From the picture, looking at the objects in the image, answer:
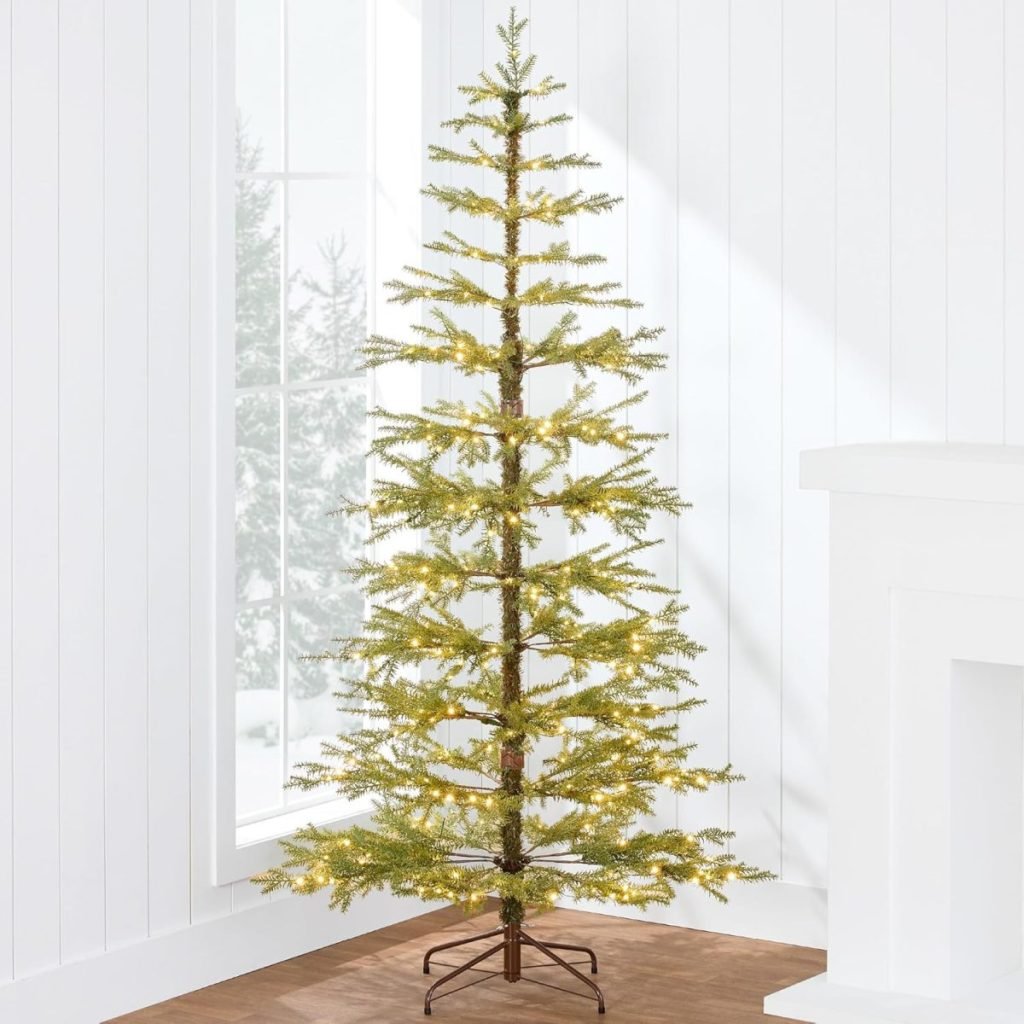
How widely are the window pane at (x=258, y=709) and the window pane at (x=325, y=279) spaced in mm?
630

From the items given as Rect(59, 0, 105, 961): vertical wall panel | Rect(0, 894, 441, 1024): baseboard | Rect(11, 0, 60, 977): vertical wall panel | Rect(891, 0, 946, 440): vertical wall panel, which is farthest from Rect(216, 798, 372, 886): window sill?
Rect(891, 0, 946, 440): vertical wall panel

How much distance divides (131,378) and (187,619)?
0.54 metres

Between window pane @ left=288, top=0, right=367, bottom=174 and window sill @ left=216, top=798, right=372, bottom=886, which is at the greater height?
window pane @ left=288, top=0, right=367, bottom=174

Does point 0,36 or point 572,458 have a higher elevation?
point 0,36

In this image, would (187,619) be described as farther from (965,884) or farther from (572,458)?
(965,884)

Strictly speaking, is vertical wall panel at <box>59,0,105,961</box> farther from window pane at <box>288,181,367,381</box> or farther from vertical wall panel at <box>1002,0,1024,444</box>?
vertical wall panel at <box>1002,0,1024,444</box>

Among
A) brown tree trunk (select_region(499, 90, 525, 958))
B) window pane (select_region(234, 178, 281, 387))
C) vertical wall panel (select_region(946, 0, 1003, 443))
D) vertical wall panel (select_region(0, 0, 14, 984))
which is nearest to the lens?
vertical wall panel (select_region(0, 0, 14, 984))

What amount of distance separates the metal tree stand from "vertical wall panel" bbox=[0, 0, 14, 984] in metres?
0.91

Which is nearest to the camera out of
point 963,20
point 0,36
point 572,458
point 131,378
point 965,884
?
point 965,884

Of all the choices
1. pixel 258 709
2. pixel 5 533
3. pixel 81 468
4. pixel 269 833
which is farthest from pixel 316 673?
pixel 5 533

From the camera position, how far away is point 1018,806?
1.70 meters

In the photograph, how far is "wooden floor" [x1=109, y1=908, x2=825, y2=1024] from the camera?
355cm

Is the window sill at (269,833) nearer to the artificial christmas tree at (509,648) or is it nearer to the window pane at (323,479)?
the artificial christmas tree at (509,648)

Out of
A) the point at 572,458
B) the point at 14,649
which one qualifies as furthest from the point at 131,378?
the point at 572,458
